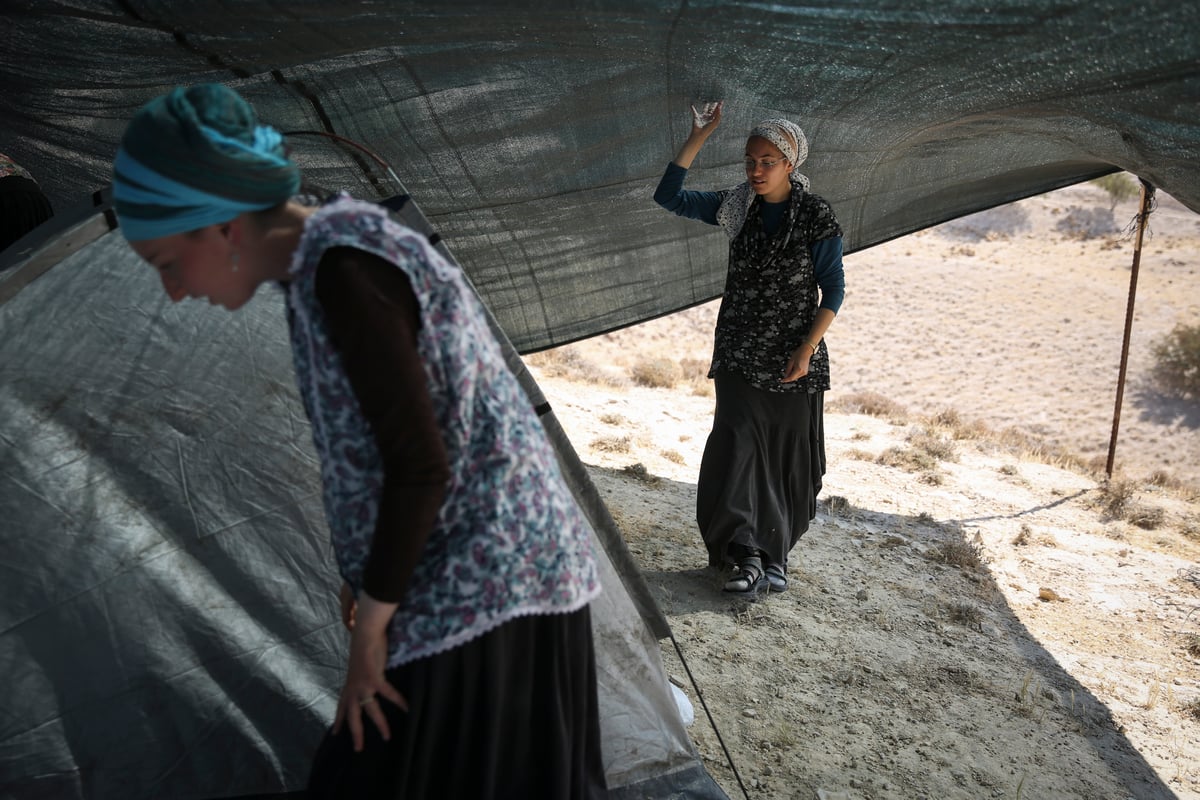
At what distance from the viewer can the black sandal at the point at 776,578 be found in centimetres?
423

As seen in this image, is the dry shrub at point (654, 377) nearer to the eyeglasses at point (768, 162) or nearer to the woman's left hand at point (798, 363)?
the woman's left hand at point (798, 363)

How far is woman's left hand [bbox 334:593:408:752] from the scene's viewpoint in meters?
1.30

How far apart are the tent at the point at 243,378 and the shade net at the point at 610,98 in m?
0.01

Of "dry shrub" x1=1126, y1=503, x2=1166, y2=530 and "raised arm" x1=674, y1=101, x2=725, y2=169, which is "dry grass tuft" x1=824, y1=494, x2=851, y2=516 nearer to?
"dry shrub" x1=1126, y1=503, x2=1166, y2=530

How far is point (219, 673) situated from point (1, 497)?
65 cm

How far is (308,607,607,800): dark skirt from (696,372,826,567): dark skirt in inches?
102

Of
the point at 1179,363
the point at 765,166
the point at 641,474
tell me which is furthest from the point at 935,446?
the point at 1179,363

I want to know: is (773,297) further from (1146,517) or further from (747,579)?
(1146,517)

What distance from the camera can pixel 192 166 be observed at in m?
1.21

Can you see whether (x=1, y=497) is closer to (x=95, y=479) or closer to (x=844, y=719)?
(x=95, y=479)

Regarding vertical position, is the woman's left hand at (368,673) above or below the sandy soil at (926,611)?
above

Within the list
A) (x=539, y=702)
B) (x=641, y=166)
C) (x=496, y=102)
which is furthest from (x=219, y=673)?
(x=641, y=166)

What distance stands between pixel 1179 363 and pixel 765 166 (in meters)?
12.4

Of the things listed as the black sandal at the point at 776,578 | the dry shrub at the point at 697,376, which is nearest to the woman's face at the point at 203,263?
the black sandal at the point at 776,578
